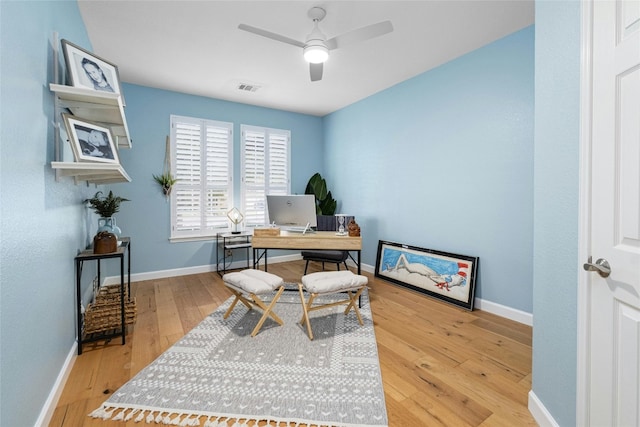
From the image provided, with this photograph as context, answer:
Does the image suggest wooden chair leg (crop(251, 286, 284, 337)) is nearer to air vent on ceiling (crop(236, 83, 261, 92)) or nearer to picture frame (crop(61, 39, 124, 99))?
picture frame (crop(61, 39, 124, 99))

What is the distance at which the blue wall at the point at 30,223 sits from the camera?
1.16 meters

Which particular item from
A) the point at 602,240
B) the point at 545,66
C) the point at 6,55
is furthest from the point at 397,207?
the point at 6,55

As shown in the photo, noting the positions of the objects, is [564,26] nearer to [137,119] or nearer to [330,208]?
[330,208]

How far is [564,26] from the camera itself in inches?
54.3

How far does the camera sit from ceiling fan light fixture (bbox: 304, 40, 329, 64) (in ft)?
7.80

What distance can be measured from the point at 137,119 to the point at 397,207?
3.89 m

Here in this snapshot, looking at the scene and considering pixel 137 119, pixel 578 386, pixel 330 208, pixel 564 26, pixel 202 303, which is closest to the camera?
pixel 578 386

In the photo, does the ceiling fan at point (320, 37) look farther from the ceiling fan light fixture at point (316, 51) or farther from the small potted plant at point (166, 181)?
Result: the small potted plant at point (166, 181)

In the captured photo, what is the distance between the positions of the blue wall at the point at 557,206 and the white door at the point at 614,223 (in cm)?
11

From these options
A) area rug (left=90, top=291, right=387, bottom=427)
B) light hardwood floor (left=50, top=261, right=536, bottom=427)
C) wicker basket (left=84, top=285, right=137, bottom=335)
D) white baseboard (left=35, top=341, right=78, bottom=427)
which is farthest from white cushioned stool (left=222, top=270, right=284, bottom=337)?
white baseboard (left=35, top=341, right=78, bottom=427)

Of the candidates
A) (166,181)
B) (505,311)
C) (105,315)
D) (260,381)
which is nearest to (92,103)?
(105,315)

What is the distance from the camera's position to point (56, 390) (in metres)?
1.71

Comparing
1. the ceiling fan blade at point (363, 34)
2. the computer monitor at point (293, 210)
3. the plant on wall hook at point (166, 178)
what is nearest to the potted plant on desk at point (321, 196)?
the computer monitor at point (293, 210)

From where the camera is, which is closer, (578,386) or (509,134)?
(578,386)
